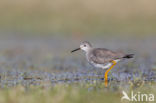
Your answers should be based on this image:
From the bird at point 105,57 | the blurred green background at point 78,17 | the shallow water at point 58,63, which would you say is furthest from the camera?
the blurred green background at point 78,17

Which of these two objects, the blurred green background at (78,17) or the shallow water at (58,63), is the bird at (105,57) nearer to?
the shallow water at (58,63)

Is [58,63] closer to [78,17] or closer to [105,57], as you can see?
[105,57]

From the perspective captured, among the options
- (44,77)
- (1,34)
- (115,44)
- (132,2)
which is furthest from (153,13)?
(44,77)

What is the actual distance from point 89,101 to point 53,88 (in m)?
1.42

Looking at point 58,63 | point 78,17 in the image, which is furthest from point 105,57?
point 78,17

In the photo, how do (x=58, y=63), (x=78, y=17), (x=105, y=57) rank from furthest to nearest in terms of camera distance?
(x=78, y=17)
(x=58, y=63)
(x=105, y=57)

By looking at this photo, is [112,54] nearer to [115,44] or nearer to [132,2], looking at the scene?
[115,44]

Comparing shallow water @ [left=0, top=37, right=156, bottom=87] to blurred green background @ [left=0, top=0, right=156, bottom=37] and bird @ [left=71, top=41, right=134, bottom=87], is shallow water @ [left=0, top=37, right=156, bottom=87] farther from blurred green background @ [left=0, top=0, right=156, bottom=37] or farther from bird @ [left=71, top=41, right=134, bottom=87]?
blurred green background @ [left=0, top=0, right=156, bottom=37]

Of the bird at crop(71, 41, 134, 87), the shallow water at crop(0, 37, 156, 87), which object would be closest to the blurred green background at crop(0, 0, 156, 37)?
the shallow water at crop(0, 37, 156, 87)

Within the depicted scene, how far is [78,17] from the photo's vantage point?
870 inches

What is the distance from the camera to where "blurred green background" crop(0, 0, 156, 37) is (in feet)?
68.6

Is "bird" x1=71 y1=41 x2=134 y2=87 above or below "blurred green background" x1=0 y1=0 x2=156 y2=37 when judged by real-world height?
below

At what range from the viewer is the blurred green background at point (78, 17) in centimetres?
2091

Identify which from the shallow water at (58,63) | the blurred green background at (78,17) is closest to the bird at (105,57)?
the shallow water at (58,63)
